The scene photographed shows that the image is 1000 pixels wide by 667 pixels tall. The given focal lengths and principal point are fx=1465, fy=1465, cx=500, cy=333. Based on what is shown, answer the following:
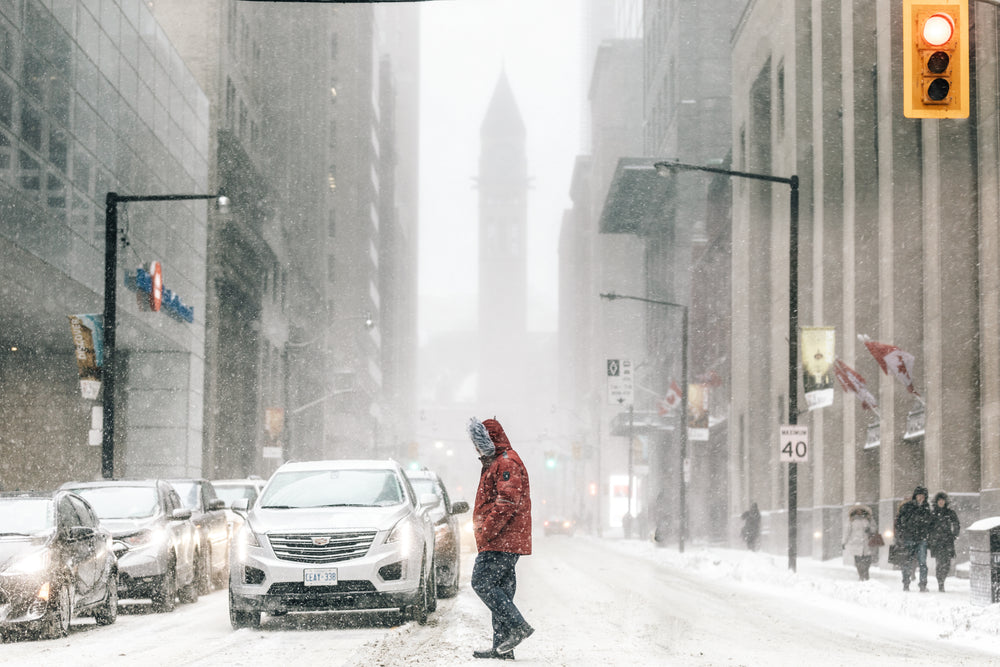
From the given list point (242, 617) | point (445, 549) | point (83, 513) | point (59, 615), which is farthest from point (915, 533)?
point (59, 615)

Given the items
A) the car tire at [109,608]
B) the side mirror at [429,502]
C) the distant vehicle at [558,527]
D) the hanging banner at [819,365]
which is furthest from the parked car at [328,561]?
the distant vehicle at [558,527]

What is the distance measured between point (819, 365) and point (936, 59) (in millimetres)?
19444

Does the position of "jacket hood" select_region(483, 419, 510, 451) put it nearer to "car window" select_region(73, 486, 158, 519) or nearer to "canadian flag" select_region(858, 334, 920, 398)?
"car window" select_region(73, 486, 158, 519)

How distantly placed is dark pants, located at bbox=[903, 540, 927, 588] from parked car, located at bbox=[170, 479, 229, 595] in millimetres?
11392

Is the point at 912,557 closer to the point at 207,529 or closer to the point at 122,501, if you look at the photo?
the point at 207,529

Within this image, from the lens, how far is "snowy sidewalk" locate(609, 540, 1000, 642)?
16.8 metres

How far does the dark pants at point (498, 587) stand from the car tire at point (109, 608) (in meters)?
6.88

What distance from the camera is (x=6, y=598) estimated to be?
Answer: 14.3 metres

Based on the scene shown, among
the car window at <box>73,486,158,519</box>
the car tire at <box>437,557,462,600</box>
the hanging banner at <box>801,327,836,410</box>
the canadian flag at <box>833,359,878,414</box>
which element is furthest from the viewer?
the canadian flag at <box>833,359,878,414</box>

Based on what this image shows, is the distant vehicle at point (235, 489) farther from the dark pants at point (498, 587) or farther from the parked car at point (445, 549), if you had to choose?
the dark pants at point (498, 587)

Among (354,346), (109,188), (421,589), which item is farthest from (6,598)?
(354,346)

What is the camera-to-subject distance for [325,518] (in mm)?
15086

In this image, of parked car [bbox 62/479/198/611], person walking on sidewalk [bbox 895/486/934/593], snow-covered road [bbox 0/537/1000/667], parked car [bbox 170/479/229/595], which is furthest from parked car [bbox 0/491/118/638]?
person walking on sidewalk [bbox 895/486/934/593]

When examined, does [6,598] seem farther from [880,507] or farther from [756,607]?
[880,507]
